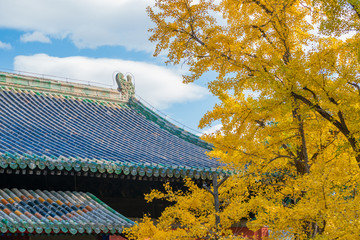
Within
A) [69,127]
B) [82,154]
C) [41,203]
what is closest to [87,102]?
[69,127]

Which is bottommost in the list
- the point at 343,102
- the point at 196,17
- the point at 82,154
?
the point at 82,154

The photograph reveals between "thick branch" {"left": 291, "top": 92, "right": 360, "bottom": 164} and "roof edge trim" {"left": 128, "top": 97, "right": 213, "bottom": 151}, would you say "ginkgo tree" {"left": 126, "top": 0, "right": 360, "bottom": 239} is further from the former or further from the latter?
"roof edge trim" {"left": 128, "top": 97, "right": 213, "bottom": 151}

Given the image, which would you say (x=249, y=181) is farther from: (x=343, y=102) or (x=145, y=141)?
(x=145, y=141)

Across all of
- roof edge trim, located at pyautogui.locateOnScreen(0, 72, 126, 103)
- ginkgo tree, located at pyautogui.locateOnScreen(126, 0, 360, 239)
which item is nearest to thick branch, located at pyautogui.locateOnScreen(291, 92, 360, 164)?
ginkgo tree, located at pyautogui.locateOnScreen(126, 0, 360, 239)

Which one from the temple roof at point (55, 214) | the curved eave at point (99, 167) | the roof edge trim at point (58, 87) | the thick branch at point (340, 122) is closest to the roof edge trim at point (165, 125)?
the roof edge trim at point (58, 87)

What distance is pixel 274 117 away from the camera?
8.04m

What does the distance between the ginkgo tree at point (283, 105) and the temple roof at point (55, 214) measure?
2.90 feet

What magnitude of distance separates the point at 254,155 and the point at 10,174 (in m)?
4.26

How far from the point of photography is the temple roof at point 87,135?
870cm

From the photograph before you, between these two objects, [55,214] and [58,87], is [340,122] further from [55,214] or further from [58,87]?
[58,87]

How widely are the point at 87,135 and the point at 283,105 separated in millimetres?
5534

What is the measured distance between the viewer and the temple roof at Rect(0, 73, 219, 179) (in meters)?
8.70

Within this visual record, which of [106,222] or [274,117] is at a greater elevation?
[274,117]

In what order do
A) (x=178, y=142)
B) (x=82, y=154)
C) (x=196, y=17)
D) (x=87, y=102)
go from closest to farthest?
(x=196, y=17), (x=82, y=154), (x=178, y=142), (x=87, y=102)
